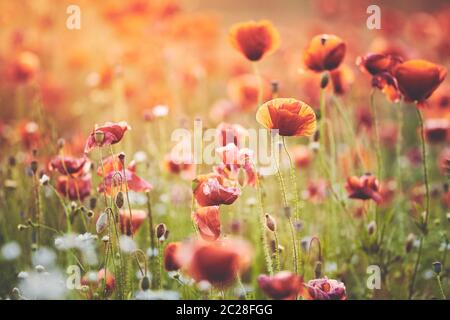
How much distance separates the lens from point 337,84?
5.65 feet

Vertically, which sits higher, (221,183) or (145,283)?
(221,183)

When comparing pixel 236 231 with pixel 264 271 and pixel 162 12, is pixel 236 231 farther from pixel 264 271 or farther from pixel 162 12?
pixel 162 12

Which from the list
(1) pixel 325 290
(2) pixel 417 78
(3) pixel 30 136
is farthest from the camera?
(3) pixel 30 136

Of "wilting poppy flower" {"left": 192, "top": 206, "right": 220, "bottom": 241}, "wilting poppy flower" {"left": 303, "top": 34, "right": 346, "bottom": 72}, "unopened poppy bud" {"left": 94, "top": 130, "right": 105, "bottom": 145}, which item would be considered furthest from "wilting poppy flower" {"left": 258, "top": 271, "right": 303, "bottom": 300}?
"wilting poppy flower" {"left": 303, "top": 34, "right": 346, "bottom": 72}

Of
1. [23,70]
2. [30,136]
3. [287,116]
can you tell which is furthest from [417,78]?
[23,70]

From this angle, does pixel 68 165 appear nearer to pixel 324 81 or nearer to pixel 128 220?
pixel 128 220

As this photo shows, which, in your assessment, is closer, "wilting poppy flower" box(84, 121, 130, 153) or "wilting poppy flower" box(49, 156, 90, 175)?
"wilting poppy flower" box(84, 121, 130, 153)

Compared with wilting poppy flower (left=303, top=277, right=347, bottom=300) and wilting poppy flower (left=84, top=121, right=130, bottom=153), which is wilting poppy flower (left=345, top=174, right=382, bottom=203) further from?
wilting poppy flower (left=84, top=121, right=130, bottom=153)

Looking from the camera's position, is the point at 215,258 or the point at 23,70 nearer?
the point at 215,258

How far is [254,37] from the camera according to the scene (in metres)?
1.46

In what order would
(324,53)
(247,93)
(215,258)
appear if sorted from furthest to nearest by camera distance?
1. (247,93)
2. (324,53)
3. (215,258)

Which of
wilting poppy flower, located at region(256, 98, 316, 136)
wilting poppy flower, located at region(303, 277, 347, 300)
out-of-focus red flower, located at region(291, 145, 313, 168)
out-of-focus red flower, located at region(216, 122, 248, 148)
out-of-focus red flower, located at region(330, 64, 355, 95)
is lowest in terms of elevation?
wilting poppy flower, located at region(303, 277, 347, 300)

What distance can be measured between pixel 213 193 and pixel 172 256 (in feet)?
0.52

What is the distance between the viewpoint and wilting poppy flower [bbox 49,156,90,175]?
1325mm
